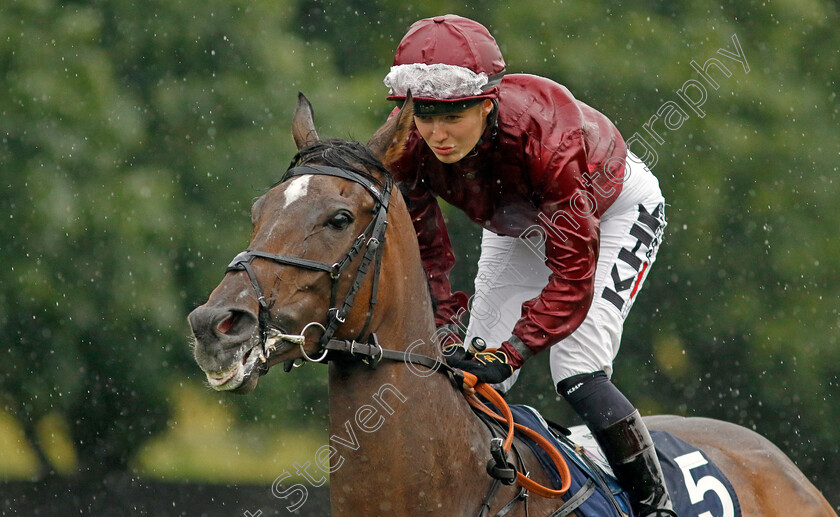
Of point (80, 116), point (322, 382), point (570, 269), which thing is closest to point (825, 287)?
point (322, 382)

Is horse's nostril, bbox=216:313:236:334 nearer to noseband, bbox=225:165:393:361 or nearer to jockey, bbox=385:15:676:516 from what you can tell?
noseband, bbox=225:165:393:361

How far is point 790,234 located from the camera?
8.28 meters

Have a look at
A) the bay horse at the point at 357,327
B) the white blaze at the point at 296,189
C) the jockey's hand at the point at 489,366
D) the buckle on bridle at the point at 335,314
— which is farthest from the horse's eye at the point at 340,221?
the jockey's hand at the point at 489,366

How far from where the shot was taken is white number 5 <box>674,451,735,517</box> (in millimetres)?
4031

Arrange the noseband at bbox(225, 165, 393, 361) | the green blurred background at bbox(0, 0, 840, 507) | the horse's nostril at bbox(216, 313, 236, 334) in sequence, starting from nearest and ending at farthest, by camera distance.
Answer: the horse's nostril at bbox(216, 313, 236, 334)
the noseband at bbox(225, 165, 393, 361)
the green blurred background at bbox(0, 0, 840, 507)

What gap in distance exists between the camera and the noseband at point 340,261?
2857mm

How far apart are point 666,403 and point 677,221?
68.1 inches

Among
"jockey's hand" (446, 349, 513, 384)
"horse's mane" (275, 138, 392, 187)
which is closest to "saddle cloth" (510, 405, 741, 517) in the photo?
"jockey's hand" (446, 349, 513, 384)

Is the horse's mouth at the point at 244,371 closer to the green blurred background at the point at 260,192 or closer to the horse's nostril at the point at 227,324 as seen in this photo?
the horse's nostril at the point at 227,324

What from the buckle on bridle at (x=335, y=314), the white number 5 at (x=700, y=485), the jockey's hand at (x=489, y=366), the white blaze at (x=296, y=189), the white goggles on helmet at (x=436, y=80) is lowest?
the white number 5 at (x=700, y=485)

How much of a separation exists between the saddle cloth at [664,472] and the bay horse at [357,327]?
177mm

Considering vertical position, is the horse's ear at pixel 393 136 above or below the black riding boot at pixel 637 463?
above

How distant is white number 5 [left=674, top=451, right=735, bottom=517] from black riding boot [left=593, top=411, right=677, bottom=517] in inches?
9.2

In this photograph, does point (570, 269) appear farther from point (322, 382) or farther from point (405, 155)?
point (322, 382)
